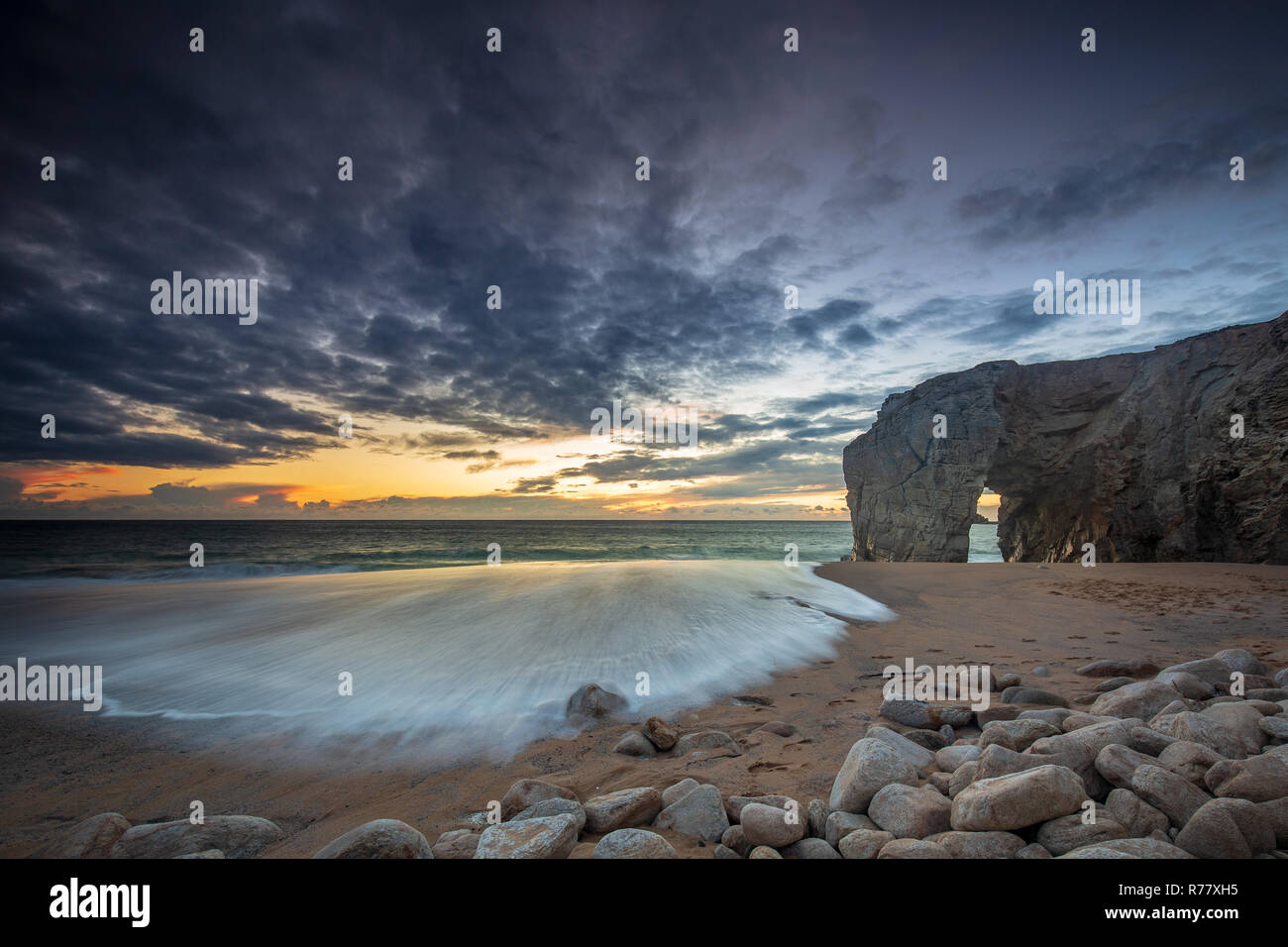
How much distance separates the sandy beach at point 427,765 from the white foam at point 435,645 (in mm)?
423

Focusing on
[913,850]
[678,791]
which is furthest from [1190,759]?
[678,791]

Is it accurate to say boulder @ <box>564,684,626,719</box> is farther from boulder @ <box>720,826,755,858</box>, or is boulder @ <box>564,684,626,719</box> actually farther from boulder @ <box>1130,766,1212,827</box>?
boulder @ <box>1130,766,1212,827</box>

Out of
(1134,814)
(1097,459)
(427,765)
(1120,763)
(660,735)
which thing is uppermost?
(1097,459)

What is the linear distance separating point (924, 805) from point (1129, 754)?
1339 millimetres

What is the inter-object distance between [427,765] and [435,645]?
3.27m

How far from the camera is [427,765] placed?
4461mm

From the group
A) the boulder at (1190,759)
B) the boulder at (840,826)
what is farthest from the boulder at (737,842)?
the boulder at (1190,759)

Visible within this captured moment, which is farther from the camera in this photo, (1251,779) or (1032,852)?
(1251,779)

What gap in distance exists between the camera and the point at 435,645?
749cm

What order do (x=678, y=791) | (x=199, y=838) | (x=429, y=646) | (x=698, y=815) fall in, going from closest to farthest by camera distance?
(x=199, y=838) < (x=698, y=815) < (x=678, y=791) < (x=429, y=646)

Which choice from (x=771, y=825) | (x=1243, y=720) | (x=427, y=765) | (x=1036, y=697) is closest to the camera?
(x=771, y=825)

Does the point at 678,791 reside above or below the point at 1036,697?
above

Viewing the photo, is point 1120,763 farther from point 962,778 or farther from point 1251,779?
point 962,778
